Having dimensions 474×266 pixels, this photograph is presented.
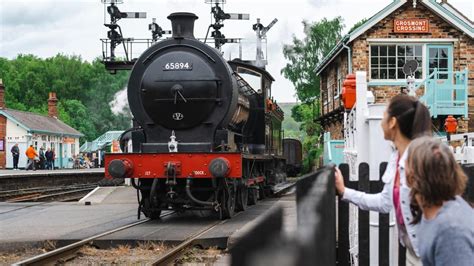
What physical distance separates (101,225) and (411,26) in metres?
15.2

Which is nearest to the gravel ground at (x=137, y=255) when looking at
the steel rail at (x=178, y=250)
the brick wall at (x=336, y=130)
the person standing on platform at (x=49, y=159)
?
the steel rail at (x=178, y=250)

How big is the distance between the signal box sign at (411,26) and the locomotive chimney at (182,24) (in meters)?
12.8

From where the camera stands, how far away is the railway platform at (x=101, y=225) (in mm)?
9000

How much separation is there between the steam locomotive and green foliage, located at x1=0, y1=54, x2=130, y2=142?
66.8m

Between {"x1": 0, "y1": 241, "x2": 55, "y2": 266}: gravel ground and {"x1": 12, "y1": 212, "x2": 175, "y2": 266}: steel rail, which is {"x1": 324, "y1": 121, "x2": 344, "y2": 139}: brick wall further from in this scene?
{"x1": 0, "y1": 241, "x2": 55, "y2": 266}: gravel ground

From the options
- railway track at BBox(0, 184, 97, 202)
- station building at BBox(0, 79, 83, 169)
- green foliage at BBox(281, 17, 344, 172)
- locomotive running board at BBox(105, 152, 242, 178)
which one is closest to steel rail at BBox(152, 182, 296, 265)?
locomotive running board at BBox(105, 152, 242, 178)

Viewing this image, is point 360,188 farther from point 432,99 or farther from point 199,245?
point 432,99

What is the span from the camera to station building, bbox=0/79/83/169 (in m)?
45.6

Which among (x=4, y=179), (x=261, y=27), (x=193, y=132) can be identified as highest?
(x=261, y=27)

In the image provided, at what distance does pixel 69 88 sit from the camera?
287 ft

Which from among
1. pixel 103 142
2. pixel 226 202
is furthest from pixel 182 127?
pixel 103 142

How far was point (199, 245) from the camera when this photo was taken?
29.0 ft

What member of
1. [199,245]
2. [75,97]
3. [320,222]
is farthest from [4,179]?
[75,97]

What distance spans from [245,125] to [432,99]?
815cm
